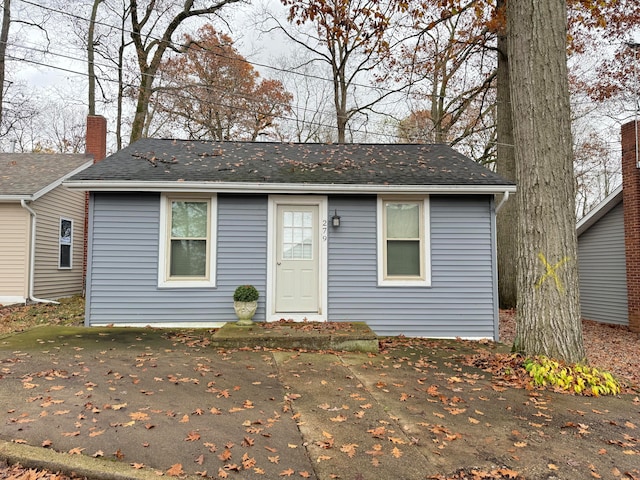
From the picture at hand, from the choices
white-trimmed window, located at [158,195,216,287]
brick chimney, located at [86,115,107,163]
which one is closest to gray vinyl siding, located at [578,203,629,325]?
white-trimmed window, located at [158,195,216,287]

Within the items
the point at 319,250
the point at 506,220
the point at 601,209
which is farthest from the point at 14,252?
the point at 601,209

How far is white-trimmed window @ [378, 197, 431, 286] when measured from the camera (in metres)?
7.37

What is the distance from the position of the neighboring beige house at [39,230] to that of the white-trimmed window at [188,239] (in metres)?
5.70

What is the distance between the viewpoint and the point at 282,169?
800 cm

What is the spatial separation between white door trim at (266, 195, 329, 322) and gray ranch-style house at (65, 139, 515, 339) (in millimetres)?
18

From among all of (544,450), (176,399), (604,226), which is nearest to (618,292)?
(604,226)

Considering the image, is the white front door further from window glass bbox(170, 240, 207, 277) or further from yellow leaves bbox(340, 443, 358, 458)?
yellow leaves bbox(340, 443, 358, 458)

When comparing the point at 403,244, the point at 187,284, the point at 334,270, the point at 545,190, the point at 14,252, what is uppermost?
the point at 545,190

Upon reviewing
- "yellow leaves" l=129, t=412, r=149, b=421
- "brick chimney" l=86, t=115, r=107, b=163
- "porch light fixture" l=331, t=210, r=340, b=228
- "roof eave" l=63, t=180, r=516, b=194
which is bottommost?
"yellow leaves" l=129, t=412, r=149, b=421

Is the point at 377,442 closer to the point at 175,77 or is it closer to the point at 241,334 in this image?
the point at 241,334

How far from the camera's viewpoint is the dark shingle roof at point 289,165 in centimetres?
727

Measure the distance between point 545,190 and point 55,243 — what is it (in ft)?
40.8

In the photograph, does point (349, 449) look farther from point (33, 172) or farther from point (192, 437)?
point (33, 172)

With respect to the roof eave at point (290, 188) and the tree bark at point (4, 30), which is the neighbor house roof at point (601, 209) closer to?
the roof eave at point (290, 188)
